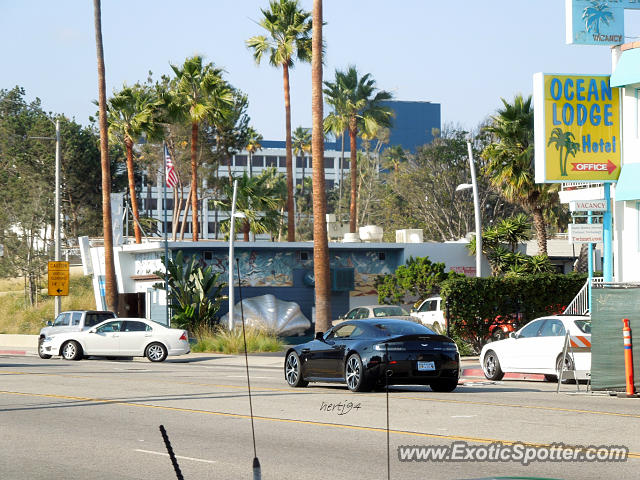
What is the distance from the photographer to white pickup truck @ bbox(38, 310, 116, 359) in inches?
1410

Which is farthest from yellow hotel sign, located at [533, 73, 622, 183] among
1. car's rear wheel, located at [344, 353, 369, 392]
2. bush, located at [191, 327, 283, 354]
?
car's rear wheel, located at [344, 353, 369, 392]

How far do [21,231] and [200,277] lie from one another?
36.8m

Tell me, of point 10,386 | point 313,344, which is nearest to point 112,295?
point 10,386

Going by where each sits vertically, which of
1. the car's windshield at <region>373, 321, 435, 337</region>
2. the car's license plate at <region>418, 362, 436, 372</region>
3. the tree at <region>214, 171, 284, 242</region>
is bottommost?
the car's license plate at <region>418, 362, 436, 372</region>

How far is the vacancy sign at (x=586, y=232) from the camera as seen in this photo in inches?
1088

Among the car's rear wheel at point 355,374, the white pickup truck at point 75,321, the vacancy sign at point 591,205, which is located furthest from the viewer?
the white pickup truck at point 75,321

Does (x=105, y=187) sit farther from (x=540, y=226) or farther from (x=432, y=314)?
(x=540, y=226)

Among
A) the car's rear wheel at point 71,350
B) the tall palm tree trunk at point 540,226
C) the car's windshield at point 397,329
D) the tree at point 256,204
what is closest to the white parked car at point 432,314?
the tall palm tree trunk at point 540,226

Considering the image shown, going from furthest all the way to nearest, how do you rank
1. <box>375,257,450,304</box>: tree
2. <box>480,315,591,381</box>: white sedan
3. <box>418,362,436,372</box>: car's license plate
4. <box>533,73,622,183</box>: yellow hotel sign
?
<box>375,257,450,304</box>: tree, <box>533,73,622,183</box>: yellow hotel sign, <box>480,315,591,381</box>: white sedan, <box>418,362,436,372</box>: car's license plate

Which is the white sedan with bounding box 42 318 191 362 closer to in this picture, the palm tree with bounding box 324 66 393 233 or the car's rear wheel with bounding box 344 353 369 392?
the car's rear wheel with bounding box 344 353 369 392

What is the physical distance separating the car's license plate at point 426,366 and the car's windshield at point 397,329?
0.65 metres

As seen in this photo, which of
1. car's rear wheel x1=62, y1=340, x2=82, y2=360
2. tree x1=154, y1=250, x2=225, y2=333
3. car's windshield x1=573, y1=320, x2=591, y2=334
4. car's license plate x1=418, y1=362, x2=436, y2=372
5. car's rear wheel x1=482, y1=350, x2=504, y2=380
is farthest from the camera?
tree x1=154, y1=250, x2=225, y2=333

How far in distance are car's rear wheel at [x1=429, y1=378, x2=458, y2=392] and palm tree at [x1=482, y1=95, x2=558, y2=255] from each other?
2188cm

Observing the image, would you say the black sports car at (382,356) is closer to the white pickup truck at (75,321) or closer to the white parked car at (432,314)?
the white parked car at (432,314)
